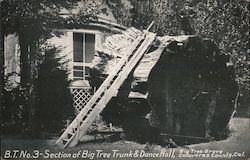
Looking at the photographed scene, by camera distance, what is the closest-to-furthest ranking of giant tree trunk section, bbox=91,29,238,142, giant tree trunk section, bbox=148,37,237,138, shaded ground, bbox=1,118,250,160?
shaded ground, bbox=1,118,250,160 → giant tree trunk section, bbox=91,29,238,142 → giant tree trunk section, bbox=148,37,237,138

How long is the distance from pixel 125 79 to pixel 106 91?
0.24 m

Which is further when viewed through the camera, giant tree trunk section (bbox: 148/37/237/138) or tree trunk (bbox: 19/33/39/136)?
giant tree trunk section (bbox: 148/37/237/138)

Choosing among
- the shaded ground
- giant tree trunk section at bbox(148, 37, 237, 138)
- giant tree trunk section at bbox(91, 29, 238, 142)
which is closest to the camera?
the shaded ground

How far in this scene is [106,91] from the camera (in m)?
4.43

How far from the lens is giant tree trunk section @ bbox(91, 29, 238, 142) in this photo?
14.7 feet

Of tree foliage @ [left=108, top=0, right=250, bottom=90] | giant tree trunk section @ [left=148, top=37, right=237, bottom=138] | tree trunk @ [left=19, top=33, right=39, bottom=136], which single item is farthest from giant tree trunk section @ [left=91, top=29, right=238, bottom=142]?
tree trunk @ [left=19, top=33, right=39, bottom=136]

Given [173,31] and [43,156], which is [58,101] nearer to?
[43,156]

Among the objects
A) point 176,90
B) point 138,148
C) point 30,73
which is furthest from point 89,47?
point 138,148

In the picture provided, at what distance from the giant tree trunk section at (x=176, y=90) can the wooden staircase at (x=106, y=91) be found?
68 mm

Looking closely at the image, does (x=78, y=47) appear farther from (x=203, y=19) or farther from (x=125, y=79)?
(x=203, y=19)

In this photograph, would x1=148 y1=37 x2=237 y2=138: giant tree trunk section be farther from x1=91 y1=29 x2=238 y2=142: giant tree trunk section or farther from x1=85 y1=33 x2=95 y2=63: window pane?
x1=85 y1=33 x2=95 y2=63: window pane

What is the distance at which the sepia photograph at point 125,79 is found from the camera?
428cm

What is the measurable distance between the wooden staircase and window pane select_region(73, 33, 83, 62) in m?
0.38

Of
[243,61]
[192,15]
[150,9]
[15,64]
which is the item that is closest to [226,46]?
[243,61]
